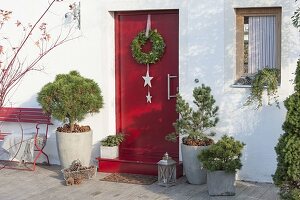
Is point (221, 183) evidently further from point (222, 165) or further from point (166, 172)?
point (166, 172)

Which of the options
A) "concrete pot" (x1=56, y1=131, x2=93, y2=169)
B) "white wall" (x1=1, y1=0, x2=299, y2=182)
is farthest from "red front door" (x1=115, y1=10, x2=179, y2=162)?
"concrete pot" (x1=56, y1=131, x2=93, y2=169)

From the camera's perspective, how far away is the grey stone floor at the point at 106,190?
24.2 ft

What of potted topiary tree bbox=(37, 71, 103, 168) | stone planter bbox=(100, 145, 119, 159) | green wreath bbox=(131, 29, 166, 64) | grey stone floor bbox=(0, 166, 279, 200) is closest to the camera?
grey stone floor bbox=(0, 166, 279, 200)

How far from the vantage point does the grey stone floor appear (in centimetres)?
737

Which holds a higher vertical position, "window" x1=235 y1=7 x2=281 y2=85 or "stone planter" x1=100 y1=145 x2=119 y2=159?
"window" x1=235 y1=7 x2=281 y2=85

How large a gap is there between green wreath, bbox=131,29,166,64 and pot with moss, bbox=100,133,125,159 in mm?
1285

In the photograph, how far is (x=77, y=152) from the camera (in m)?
8.52

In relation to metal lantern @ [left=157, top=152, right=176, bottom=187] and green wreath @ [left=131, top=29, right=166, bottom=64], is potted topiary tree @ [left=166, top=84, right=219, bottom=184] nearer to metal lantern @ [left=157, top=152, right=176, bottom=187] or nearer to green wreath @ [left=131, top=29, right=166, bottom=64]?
metal lantern @ [left=157, top=152, right=176, bottom=187]

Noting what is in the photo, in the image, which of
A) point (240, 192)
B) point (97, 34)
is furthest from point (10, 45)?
point (240, 192)

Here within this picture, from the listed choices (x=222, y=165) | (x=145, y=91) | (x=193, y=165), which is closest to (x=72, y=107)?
(x=145, y=91)

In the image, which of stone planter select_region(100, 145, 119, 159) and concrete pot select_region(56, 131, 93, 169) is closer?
concrete pot select_region(56, 131, 93, 169)

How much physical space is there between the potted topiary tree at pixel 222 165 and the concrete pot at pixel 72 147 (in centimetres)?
213

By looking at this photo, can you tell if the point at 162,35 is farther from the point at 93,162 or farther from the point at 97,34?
the point at 93,162

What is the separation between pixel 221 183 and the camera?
7.18 metres
